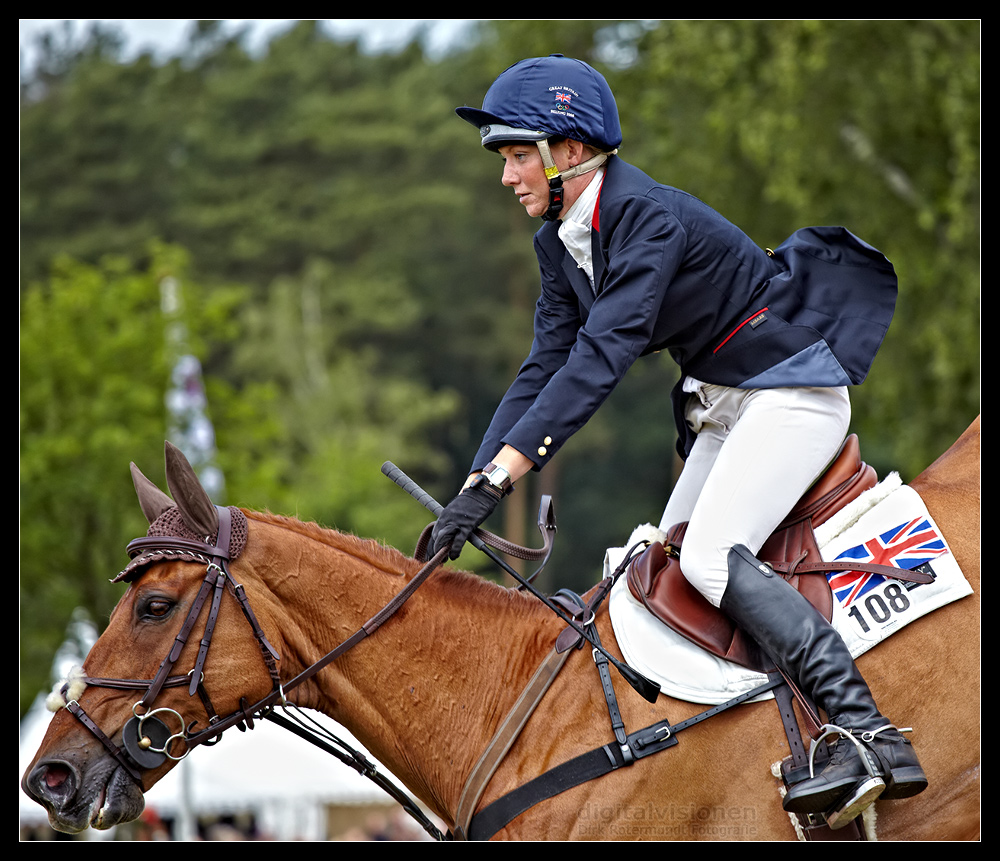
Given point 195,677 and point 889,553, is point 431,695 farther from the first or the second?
point 889,553

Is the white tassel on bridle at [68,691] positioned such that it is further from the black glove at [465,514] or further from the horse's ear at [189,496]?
the black glove at [465,514]

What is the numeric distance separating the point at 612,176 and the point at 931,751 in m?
2.41

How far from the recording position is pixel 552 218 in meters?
4.32

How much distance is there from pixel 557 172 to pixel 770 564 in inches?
66.4

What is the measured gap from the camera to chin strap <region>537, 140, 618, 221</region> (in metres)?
4.14

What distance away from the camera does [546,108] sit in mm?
4078

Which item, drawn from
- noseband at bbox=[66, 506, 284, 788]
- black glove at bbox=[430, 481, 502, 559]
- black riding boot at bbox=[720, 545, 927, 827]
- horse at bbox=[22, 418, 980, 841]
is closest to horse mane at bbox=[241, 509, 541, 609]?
horse at bbox=[22, 418, 980, 841]

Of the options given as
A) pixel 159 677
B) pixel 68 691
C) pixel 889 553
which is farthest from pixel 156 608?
pixel 889 553

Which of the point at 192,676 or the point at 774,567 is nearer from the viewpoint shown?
the point at 192,676

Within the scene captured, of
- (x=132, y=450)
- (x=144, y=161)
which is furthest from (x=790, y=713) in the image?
(x=144, y=161)

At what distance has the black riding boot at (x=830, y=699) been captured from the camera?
142 inches

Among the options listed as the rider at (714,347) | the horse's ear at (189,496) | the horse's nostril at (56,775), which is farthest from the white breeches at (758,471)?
the horse's nostril at (56,775)

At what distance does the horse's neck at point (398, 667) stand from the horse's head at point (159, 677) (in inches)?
7.0

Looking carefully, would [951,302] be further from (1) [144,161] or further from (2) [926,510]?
(1) [144,161]
